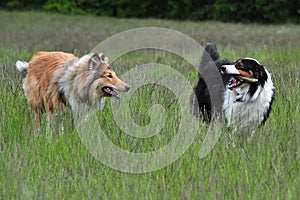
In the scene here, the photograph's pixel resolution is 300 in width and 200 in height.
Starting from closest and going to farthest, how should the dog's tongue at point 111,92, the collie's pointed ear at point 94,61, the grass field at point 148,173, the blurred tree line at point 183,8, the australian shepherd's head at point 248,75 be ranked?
the grass field at point 148,173 → the australian shepherd's head at point 248,75 → the collie's pointed ear at point 94,61 → the dog's tongue at point 111,92 → the blurred tree line at point 183,8

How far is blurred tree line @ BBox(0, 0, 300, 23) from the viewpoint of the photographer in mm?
29953

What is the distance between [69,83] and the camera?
533 cm

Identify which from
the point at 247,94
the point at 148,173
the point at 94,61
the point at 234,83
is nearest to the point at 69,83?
the point at 94,61

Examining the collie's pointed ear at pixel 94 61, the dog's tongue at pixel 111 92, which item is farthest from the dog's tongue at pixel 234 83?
the collie's pointed ear at pixel 94 61

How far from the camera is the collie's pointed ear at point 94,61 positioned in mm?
5105

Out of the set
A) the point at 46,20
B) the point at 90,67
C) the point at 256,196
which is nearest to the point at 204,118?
the point at 90,67

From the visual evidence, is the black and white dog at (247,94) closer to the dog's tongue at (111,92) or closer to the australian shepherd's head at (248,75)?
the australian shepherd's head at (248,75)

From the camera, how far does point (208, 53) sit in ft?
19.7

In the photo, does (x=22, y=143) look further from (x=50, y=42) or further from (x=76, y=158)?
(x=50, y=42)

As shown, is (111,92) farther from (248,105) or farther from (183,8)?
(183,8)

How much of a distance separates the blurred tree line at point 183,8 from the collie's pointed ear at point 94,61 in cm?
2544

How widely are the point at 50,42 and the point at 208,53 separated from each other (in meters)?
9.48

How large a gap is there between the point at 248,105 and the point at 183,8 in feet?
91.6

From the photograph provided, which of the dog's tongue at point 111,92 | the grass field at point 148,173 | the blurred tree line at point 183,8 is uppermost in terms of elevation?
the dog's tongue at point 111,92
